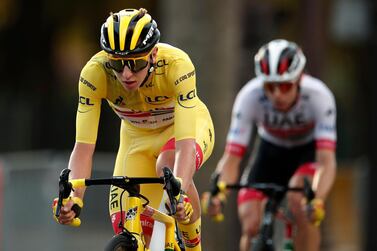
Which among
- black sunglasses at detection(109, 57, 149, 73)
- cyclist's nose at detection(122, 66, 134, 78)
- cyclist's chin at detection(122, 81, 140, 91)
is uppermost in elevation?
black sunglasses at detection(109, 57, 149, 73)

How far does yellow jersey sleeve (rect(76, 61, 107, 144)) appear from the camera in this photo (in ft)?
30.3

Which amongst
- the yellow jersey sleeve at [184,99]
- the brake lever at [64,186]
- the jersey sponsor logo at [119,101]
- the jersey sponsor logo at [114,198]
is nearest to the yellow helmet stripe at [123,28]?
the yellow jersey sleeve at [184,99]

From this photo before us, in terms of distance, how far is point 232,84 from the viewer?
15602mm

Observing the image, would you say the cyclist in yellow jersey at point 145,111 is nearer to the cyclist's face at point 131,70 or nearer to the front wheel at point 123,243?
the cyclist's face at point 131,70

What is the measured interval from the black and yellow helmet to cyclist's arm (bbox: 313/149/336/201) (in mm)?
2819

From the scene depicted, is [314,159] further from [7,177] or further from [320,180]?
[7,177]

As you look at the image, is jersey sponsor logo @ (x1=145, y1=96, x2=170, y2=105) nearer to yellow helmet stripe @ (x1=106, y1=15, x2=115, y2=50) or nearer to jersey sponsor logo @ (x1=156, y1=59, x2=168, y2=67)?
jersey sponsor logo @ (x1=156, y1=59, x2=168, y2=67)

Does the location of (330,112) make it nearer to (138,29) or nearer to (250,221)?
(250,221)

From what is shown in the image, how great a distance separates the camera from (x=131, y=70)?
8.95 meters

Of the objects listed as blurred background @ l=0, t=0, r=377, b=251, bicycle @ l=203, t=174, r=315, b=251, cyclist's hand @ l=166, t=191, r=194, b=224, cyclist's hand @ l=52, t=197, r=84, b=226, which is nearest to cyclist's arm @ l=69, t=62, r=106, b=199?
cyclist's hand @ l=52, t=197, r=84, b=226

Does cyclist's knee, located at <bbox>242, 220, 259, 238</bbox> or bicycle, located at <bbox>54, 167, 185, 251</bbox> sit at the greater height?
bicycle, located at <bbox>54, 167, 185, 251</bbox>

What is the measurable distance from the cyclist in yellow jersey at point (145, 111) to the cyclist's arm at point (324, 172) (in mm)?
1697

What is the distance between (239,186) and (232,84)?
4.87m

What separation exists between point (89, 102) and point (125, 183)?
799 mm
